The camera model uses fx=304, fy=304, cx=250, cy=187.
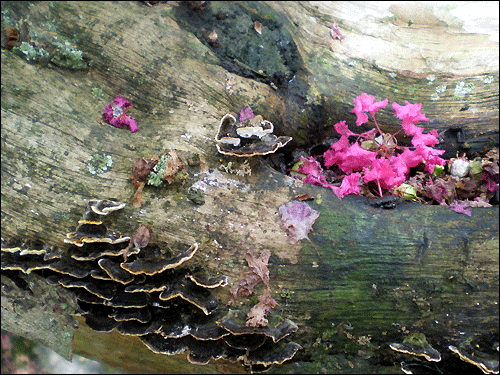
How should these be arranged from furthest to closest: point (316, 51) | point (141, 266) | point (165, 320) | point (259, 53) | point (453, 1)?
point (453, 1) → point (316, 51) → point (259, 53) → point (165, 320) → point (141, 266)

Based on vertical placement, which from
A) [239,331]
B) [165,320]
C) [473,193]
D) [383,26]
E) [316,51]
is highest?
[383,26]

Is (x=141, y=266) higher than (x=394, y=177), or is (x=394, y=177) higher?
(x=394, y=177)

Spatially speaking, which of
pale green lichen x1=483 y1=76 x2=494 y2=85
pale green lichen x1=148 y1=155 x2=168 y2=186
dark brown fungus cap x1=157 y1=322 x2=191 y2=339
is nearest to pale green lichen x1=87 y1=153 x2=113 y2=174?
pale green lichen x1=148 y1=155 x2=168 y2=186

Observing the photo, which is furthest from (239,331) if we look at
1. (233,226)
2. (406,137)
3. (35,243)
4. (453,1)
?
(453,1)

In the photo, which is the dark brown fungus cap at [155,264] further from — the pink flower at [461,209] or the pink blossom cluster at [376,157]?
the pink flower at [461,209]

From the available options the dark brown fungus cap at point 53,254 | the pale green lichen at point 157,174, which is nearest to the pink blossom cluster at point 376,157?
the pale green lichen at point 157,174

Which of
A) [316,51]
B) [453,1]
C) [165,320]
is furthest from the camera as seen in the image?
[453,1]

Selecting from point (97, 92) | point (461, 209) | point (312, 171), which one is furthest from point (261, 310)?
point (97, 92)

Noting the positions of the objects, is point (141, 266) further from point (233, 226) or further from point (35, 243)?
point (35, 243)
